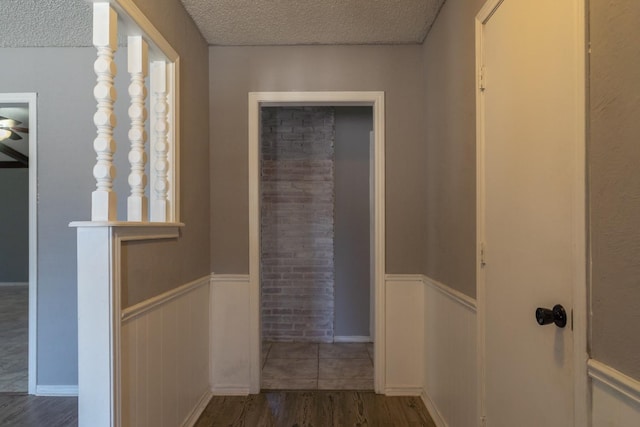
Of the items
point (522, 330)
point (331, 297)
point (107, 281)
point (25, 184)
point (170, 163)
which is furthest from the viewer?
point (25, 184)

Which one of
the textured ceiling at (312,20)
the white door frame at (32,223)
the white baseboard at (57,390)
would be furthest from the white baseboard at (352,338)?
the textured ceiling at (312,20)

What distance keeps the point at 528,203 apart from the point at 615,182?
0.42 metres

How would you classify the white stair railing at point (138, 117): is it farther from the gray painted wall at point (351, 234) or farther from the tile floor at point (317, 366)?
the gray painted wall at point (351, 234)

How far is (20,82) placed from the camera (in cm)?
281

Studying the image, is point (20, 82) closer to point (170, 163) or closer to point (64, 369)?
point (170, 163)

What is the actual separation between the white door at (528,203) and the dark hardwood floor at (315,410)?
0.97 m

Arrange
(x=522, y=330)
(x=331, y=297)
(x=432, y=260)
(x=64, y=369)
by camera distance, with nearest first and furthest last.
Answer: (x=522, y=330) < (x=432, y=260) < (x=64, y=369) < (x=331, y=297)

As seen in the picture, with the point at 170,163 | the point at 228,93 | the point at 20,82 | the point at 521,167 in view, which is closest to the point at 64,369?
the point at 170,163

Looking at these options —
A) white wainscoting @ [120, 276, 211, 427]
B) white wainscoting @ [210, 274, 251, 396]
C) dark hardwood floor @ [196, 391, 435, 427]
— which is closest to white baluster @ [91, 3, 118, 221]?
white wainscoting @ [120, 276, 211, 427]

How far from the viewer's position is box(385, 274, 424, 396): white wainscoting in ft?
9.12

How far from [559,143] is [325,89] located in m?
1.96

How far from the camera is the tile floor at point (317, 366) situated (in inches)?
116

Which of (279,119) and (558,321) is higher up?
(279,119)

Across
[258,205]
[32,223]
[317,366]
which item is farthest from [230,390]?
[32,223]
